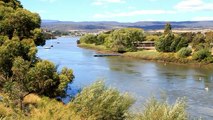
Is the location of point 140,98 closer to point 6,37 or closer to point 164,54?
point 6,37

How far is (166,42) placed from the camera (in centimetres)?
9669

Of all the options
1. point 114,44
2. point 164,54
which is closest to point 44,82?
point 164,54

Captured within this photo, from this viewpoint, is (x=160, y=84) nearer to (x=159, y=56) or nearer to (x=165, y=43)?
(x=159, y=56)

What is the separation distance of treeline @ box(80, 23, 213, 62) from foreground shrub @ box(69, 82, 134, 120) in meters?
61.9

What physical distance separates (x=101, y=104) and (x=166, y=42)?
75.2 metres

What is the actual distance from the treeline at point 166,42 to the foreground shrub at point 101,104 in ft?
203

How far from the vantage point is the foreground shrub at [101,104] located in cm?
2320

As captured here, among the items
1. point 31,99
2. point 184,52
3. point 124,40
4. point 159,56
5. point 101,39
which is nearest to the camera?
point 31,99

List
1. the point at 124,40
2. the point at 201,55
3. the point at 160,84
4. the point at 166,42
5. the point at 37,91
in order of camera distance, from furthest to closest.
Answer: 1. the point at 124,40
2. the point at 166,42
3. the point at 201,55
4. the point at 160,84
5. the point at 37,91

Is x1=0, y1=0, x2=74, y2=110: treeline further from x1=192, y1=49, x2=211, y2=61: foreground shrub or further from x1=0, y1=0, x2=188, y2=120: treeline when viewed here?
x1=192, y1=49, x2=211, y2=61: foreground shrub

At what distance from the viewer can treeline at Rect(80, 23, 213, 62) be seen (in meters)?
88.2

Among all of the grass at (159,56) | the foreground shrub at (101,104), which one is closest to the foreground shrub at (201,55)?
the grass at (159,56)

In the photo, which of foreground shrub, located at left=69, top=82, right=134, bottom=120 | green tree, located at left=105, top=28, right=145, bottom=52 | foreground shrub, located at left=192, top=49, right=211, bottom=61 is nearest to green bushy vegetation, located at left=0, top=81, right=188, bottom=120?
foreground shrub, located at left=69, top=82, right=134, bottom=120

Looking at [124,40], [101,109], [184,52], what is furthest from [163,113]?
[124,40]
